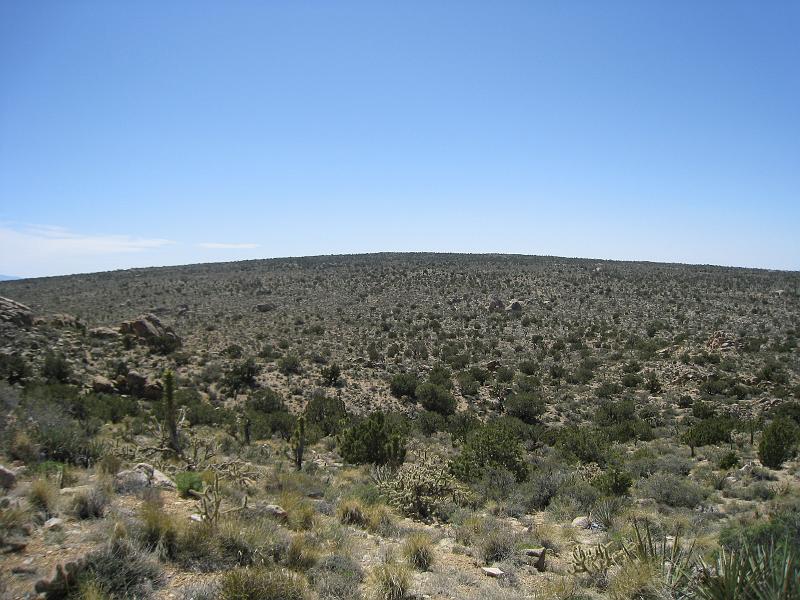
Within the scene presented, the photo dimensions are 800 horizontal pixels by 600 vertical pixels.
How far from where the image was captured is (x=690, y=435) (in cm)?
1427

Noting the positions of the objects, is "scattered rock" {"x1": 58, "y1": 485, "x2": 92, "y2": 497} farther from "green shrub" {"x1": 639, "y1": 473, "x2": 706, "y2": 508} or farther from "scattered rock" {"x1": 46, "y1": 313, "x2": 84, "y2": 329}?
"scattered rock" {"x1": 46, "y1": 313, "x2": 84, "y2": 329}

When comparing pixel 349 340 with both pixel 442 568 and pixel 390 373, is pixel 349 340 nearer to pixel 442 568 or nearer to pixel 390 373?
pixel 390 373

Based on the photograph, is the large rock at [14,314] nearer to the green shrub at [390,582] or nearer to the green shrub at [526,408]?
the green shrub at [526,408]

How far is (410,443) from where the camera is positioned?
596 inches

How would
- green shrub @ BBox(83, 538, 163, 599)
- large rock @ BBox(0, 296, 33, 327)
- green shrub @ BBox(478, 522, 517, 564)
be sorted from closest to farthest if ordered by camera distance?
green shrub @ BBox(83, 538, 163, 599) < green shrub @ BBox(478, 522, 517, 564) < large rock @ BBox(0, 296, 33, 327)

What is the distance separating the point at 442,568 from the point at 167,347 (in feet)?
73.6

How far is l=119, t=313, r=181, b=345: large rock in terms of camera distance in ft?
83.1

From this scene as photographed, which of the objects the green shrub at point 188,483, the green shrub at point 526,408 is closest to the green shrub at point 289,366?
the green shrub at point 526,408

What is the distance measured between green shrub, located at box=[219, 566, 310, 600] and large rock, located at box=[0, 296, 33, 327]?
2575cm

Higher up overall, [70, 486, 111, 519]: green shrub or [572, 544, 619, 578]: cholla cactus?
[70, 486, 111, 519]: green shrub

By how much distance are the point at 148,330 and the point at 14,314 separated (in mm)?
6331

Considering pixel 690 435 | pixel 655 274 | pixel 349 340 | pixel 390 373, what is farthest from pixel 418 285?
pixel 690 435

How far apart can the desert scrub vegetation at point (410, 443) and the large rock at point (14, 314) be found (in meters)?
0.40

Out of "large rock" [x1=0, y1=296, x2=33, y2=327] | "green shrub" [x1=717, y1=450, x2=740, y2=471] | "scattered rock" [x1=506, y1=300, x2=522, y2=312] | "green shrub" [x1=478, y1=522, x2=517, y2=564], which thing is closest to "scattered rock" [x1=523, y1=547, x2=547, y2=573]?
"green shrub" [x1=478, y1=522, x2=517, y2=564]
